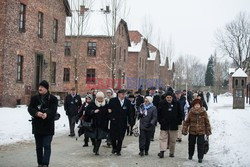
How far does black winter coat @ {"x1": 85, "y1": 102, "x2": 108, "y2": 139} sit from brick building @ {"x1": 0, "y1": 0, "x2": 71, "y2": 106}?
13.1 metres

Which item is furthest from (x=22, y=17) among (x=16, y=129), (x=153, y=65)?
(x=153, y=65)

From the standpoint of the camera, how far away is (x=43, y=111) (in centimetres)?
730

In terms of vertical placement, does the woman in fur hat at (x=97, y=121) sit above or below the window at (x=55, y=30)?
below

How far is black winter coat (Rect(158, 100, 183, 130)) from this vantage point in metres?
9.77

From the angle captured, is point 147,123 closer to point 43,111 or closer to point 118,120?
point 118,120

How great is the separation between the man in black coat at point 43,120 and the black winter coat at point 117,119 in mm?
2739

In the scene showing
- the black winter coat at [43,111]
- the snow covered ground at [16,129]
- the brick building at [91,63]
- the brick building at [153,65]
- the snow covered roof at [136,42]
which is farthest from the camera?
the brick building at [153,65]

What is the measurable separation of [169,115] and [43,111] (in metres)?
3.89

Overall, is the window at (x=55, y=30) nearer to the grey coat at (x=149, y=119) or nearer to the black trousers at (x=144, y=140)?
the grey coat at (x=149, y=119)

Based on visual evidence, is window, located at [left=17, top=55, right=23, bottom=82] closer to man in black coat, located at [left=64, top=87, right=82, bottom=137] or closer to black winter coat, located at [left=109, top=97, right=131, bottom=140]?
man in black coat, located at [left=64, top=87, right=82, bottom=137]

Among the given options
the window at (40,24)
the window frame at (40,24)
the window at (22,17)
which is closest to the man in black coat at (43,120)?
the window at (22,17)

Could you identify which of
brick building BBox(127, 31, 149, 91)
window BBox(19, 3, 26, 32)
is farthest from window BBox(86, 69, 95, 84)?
window BBox(19, 3, 26, 32)

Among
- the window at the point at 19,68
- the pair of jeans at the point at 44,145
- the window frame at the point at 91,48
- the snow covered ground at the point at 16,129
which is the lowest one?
the snow covered ground at the point at 16,129

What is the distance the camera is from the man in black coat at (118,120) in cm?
977
